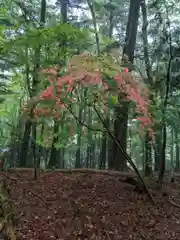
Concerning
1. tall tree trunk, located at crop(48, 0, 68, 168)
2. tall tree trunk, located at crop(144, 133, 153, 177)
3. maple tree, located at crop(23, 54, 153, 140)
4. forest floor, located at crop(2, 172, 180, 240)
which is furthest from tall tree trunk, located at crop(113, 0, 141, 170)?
maple tree, located at crop(23, 54, 153, 140)

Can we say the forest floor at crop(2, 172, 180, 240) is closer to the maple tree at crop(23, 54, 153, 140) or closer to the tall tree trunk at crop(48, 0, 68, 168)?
the tall tree trunk at crop(48, 0, 68, 168)

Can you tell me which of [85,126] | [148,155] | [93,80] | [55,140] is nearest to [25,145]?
[55,140]

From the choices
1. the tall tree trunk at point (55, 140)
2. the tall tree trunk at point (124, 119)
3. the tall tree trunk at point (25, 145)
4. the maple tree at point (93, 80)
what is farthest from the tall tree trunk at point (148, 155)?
the tall tree trunk at point (25, 145)

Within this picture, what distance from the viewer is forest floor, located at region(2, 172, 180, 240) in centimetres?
445

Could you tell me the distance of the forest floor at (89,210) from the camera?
14.6ft

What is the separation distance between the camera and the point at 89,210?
5098mm

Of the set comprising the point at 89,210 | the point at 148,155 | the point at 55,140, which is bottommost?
the point at 89,210

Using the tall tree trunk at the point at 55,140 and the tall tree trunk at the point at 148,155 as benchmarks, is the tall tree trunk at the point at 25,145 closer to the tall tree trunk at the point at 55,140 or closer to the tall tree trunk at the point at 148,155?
the tall tree trunk at the point at 55,140

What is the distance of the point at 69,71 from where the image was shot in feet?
10.7

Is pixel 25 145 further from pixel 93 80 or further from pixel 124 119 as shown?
pixel 93 80

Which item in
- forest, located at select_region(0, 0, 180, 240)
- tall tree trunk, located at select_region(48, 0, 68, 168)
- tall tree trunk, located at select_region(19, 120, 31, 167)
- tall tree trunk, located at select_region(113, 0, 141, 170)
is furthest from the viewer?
tall tree trunk, located at select_region(19, 120, 31, 167)

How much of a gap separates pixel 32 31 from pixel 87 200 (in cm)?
364

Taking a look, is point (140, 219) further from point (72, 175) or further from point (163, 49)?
point (163, 49)

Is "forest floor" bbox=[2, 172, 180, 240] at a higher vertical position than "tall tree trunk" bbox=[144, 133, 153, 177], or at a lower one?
lower
